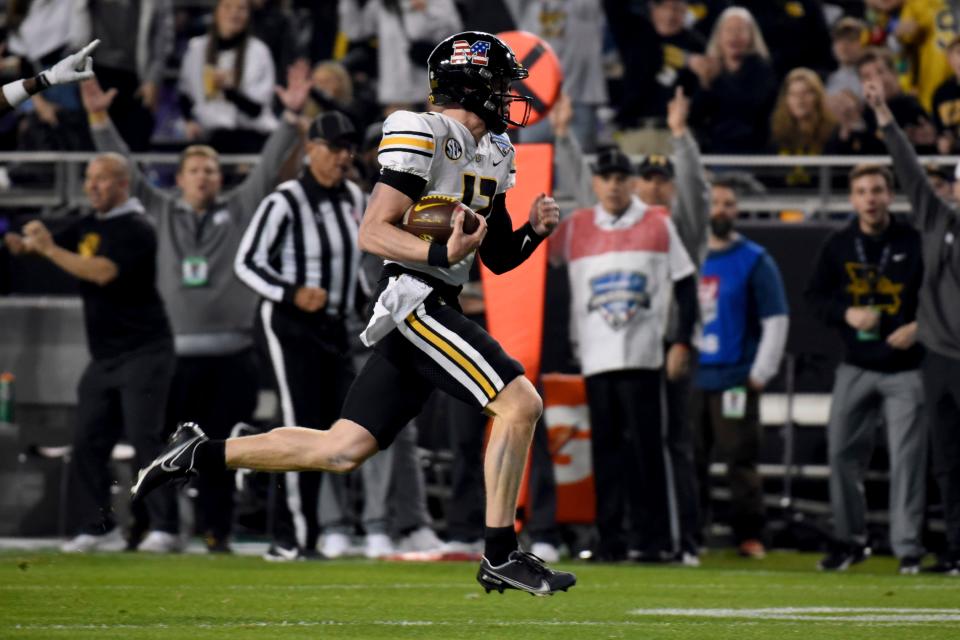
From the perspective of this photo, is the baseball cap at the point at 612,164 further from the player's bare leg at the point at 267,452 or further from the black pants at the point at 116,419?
the player's bare leg at the point at 267,452

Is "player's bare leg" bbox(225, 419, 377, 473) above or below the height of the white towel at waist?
below

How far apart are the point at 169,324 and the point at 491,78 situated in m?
4.32

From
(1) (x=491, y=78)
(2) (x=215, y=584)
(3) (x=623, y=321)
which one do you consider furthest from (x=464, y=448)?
(1) (x=491, y=78)

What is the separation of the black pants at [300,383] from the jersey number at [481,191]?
321 cm

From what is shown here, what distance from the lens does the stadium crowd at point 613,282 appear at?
9555mm

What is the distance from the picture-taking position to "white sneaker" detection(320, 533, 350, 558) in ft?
32.3

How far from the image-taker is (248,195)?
35.4 ft

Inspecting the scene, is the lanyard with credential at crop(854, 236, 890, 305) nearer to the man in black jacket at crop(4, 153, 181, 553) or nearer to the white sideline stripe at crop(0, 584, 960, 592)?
the white sideline stripe at crop(0, 584, 960, 592)

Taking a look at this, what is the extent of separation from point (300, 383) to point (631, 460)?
1809 millimetres

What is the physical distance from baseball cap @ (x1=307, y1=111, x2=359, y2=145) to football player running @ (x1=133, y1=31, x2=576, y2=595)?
3.12 meters

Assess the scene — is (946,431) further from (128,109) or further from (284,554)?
(128,109)

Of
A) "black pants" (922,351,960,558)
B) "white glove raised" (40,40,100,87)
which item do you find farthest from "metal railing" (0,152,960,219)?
"white glove raised" (40,40,100,87)

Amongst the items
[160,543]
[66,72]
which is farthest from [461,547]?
[66,72]

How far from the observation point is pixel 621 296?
32.2 feet
